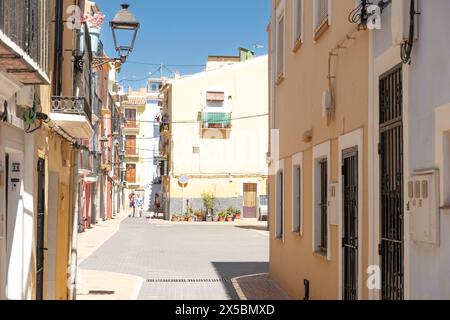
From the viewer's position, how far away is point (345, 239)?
30.8 feet

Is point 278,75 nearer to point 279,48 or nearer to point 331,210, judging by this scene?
point 279,48

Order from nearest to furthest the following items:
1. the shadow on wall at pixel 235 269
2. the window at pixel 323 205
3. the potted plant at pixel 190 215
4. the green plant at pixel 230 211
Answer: the window at pixel 323 205
the shadow on wall at pixel 235 269
the potted plant at pixel 190 215
the green plant at pixel 230 211

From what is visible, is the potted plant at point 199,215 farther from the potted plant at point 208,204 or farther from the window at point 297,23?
the window at point 297,23

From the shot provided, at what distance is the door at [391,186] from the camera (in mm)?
A: 7098

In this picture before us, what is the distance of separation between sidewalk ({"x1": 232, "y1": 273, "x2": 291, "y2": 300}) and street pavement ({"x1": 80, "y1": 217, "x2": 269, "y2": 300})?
18cm

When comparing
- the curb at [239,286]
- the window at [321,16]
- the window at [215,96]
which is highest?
the window at [215,96]

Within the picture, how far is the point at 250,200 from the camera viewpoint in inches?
1908

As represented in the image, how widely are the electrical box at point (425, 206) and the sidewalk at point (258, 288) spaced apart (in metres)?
7.24

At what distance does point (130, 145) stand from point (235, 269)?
6188 cm

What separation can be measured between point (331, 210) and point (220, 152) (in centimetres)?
3735

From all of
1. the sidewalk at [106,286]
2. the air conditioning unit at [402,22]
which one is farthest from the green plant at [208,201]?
the air conditioning unit at [402,22]

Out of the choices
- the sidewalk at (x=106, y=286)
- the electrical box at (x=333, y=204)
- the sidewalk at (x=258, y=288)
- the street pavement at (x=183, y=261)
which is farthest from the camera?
the street pavement at (x=183, y=261)
